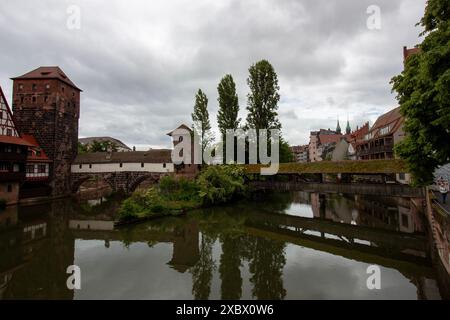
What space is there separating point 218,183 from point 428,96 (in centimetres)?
2092

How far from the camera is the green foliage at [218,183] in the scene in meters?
25.5

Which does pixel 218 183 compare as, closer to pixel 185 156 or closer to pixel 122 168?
pixel 185 156

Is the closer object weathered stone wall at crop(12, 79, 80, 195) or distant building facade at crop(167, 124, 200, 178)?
distant building facade at crop(167, 124, 200, 178)

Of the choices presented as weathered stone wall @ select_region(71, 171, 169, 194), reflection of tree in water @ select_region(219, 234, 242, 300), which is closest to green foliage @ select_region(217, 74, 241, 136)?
weathered stone wall @ select_region(71, 171, 169, 194)

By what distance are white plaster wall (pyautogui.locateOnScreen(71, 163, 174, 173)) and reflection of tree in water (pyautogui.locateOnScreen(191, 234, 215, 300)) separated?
19836 mm

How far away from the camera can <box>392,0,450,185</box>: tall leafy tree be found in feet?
23.9

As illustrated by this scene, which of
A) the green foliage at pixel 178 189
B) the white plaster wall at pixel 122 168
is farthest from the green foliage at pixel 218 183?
the white plaster wall at pixel 122 168

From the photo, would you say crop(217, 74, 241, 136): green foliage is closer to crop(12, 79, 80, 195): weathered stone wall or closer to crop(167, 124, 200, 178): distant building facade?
crop(167, 124, 200, 178): distant building facade

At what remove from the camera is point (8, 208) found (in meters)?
23.8

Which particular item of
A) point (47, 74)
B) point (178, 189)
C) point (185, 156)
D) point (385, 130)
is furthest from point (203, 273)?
point (385, 130)

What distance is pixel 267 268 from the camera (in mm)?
10461

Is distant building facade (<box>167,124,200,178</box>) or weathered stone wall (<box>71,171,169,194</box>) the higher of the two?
distant building facade (<box>167,124,200,178</box>)
